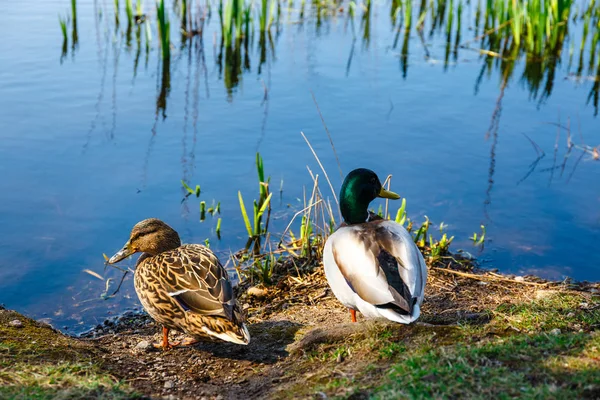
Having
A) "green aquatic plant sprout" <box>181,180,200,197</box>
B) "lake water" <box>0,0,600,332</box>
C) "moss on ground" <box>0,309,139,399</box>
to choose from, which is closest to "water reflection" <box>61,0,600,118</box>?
"lake water" <box>0,0,600,332</box>

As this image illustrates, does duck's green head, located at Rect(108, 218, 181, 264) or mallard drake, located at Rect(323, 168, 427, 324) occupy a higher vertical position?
mallard drake, located at Rect(323, 168, 427, 324)

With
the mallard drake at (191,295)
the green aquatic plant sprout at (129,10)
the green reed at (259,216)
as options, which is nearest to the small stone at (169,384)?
the mallard drake at (191,295)

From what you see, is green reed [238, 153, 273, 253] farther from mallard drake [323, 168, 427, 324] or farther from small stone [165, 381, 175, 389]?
small stone [165, 381, 175, 389]

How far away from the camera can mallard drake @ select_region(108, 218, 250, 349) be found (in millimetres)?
3752

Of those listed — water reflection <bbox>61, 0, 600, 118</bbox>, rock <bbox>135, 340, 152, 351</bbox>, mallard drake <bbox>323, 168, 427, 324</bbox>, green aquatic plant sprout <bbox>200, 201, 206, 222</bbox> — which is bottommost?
rock <bbox>135, 340, 152, 351</bbox>

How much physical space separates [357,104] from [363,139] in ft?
3.84

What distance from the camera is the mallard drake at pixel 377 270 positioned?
11.3 ft

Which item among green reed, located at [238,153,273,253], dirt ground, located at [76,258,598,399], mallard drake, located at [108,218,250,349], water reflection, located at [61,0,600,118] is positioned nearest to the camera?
dirt ground, located at [76,258,598,399]

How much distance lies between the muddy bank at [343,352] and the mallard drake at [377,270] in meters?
0.20

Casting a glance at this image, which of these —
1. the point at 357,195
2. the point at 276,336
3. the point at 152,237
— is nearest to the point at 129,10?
the point at 152,237

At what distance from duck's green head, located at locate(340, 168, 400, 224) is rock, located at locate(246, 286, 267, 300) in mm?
974

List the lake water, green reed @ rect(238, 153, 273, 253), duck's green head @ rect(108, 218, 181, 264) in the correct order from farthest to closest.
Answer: the lake water
green reed @ rect(238, 153, 273, 253)
duck's green head @ rect(108, 218, 181, 264)

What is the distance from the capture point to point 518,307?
405 cm

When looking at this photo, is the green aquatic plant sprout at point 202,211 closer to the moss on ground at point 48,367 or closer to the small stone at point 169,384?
the moss on ground at point 48,367
